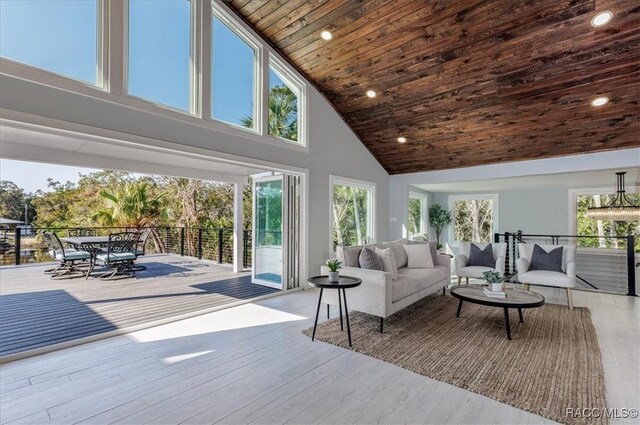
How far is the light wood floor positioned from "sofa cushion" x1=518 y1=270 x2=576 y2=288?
112 centimetres

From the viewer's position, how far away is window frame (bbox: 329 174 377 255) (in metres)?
5.94

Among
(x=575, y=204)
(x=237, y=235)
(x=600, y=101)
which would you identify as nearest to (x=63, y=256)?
(x=237, y=235)

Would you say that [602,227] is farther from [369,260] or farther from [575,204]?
[369,260]

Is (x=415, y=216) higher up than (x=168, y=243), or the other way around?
(x=415, y=216)

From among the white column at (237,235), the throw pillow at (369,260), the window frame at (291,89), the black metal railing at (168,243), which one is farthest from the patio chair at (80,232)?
the throw pillow at (369,260)

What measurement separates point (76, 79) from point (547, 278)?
21.5ft

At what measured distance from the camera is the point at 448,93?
474 cm

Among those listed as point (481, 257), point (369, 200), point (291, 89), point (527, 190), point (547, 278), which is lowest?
point (547, 278)

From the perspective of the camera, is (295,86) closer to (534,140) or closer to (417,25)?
(417,25)

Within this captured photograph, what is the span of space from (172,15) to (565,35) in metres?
4.72

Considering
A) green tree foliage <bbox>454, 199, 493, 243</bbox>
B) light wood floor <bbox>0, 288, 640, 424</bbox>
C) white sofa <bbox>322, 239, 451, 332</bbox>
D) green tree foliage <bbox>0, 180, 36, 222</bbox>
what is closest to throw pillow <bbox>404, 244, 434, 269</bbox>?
white sofa <bbox>322, 239, 451, 332</bbox>

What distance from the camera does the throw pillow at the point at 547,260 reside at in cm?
491

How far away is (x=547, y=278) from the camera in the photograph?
15.4 feet

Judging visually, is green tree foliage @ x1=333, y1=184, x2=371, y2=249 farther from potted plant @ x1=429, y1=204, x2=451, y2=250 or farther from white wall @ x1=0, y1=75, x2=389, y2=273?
potted plant @ x1=429, y1=204, x2=451, y2=250
